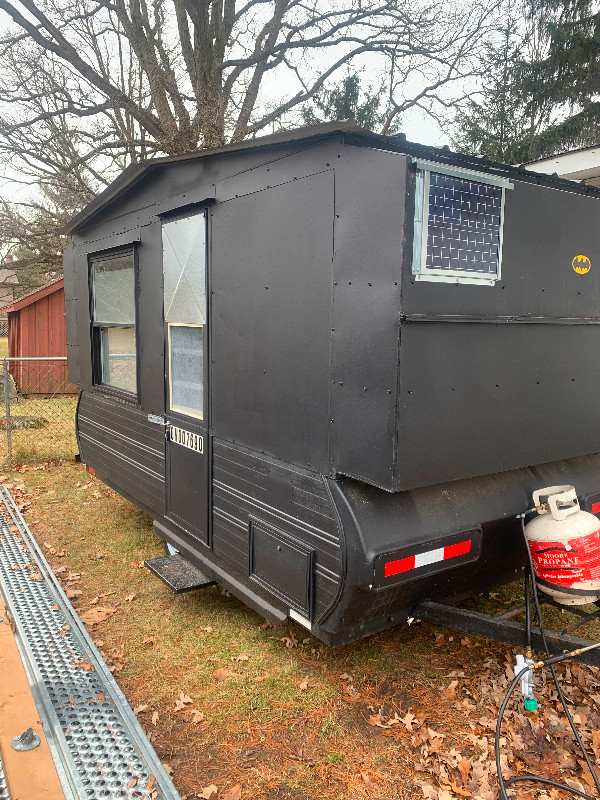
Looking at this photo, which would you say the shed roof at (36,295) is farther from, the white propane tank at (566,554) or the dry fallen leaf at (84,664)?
the white propane tank at (566,554)

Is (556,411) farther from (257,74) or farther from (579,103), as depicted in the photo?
(579,103)

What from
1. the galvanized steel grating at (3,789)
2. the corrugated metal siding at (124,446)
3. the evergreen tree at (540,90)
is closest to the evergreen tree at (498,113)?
the evergreen tree at (540,90)

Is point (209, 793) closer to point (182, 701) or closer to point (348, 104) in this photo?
point (182, 701)

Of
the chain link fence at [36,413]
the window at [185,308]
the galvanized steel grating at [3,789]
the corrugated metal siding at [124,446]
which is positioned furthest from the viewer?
the chain link fence at [36,413]

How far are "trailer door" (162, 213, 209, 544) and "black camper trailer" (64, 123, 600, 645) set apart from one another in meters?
0.02

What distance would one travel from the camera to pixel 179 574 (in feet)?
13.1

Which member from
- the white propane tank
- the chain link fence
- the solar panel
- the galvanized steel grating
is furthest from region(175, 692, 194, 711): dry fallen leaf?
the chain link fence

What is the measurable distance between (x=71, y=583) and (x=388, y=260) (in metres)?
3.47

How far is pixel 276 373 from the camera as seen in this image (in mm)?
3064

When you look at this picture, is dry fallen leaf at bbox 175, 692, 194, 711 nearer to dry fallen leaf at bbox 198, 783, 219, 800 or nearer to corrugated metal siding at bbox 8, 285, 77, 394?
dry fallen leaf at bbox 198, 783, 219, 800

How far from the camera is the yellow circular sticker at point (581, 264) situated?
307 centimetres

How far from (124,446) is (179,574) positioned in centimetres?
150

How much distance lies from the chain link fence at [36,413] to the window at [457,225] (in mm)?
6101

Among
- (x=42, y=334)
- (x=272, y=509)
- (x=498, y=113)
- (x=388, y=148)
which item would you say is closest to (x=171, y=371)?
(x=272, y=509)
